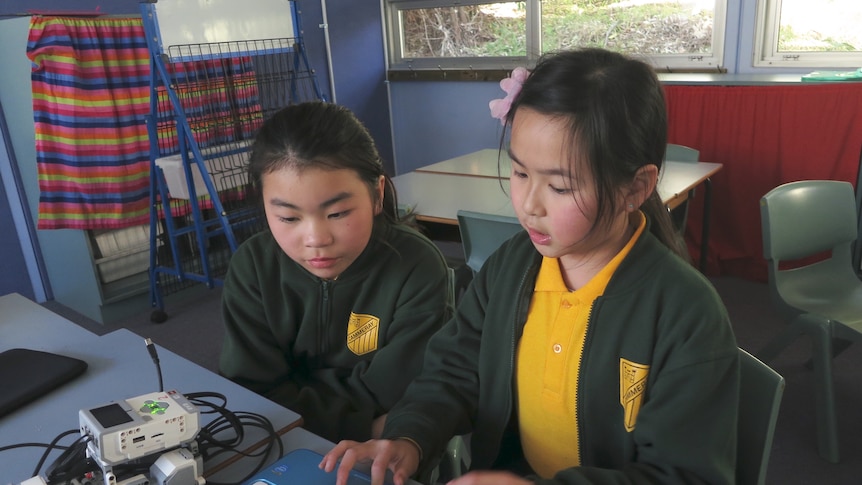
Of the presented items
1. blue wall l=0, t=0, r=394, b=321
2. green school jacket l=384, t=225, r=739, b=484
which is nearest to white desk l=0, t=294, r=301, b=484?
green school jacket l=384, t=225, r=739, b=484

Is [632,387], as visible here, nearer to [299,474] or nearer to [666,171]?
[299,474]

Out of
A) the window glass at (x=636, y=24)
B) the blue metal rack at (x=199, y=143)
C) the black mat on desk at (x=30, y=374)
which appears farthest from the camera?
the window glass at (x=636, y=24)

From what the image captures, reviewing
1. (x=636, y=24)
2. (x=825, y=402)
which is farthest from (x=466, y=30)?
(x=825, y=402)

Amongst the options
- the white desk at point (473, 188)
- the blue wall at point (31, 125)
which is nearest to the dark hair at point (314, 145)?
the white desk at point (473, 188)

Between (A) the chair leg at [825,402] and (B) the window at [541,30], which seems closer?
(A) the chair leg at [825,402]

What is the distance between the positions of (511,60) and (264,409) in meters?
3.70

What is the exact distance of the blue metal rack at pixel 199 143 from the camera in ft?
9.11

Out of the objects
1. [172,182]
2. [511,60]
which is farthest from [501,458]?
[511,60]

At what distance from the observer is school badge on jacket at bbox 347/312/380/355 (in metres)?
1.21

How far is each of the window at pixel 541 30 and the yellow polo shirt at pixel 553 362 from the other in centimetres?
258

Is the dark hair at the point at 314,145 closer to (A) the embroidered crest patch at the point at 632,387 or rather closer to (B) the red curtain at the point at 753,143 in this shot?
(A) the embroidered crest patch at the point at 632,387

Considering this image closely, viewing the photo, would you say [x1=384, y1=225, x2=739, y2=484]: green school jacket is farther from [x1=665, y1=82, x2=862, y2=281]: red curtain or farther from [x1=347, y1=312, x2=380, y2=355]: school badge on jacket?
[x1=665, y1=82, x2=862, y2=281]: red curtain

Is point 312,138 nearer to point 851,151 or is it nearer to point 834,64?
point 851,151

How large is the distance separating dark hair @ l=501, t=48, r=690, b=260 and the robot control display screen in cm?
60
